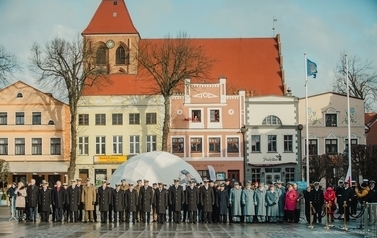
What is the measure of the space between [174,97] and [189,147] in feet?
14.1

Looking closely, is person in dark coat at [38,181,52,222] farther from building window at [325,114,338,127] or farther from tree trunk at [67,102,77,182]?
building window at [325,114,338,127]

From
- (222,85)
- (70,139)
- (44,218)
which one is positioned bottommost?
(44,218)

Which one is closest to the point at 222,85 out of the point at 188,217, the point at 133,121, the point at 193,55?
the point at 193,55

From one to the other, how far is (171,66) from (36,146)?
13.1 metres

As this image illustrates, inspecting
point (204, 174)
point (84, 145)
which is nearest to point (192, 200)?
point (204, 174)

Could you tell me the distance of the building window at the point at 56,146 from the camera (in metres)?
58.3

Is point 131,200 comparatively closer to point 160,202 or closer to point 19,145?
point 160,202

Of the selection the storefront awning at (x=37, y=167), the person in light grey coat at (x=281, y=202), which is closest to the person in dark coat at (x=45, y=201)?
the person in light grey coat at (x=281, y=202)

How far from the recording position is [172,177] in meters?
35.8

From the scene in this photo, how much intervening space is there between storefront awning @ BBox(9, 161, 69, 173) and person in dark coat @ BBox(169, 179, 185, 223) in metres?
30.2

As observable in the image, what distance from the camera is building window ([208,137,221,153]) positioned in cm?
5760

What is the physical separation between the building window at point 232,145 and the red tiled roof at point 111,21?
16.4m

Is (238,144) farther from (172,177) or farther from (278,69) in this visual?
(172,177)

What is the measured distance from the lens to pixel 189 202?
2798 centimetres
